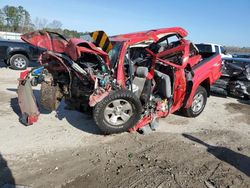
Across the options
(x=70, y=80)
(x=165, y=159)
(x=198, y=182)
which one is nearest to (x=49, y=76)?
(x=70, y=80)

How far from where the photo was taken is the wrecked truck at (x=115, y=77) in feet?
16.2

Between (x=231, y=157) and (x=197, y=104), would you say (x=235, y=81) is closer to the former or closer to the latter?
(x=197, y=104)

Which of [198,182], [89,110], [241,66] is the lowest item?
[198,182]

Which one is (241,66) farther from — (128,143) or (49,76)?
(49,76)

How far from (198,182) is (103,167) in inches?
54.1

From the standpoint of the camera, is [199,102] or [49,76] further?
[199,102]

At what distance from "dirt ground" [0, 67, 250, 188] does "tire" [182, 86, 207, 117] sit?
182 mm

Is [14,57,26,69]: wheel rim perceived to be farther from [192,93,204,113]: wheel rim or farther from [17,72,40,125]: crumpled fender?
[192,93,204,113]: wheel rim

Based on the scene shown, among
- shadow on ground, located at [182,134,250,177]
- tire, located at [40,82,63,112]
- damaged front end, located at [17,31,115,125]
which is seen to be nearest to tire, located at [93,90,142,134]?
damaged front end, located at [17,31,115,125]

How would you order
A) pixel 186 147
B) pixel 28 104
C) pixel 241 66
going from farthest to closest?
pixel 241 66 < pixel 28 104 < pixel 186 147

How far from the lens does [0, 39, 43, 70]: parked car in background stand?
13570mm

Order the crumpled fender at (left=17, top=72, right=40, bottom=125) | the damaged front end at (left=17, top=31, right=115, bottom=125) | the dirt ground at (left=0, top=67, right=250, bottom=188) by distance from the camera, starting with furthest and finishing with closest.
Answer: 1. the crumpled fender at (left=17, top=72, right=40, bottom=125)
2. the damaged front end at (left=17, top=31, right=115, bottom=125)
3. the dirt ground at (left=0, top=67, right=250, bottom=188)

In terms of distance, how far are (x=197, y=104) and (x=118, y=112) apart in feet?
8.45

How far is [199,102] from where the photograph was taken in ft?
22.8
